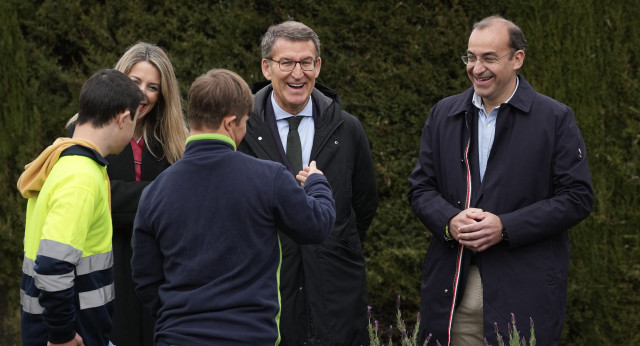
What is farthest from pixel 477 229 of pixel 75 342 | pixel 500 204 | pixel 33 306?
pixel 33 306

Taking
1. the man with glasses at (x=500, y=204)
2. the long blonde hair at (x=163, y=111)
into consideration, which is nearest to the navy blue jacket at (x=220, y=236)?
the long blonde hair at (x=163, y=111)

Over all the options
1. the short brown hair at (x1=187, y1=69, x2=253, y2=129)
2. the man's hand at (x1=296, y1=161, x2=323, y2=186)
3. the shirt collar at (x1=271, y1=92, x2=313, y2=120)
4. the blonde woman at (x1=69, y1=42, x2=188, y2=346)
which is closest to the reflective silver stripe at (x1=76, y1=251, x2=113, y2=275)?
the blonde woman at (x1=69, y1=42, x2=188, y2=346)

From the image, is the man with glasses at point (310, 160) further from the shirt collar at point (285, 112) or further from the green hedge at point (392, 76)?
the green hedge at point (392, 76)

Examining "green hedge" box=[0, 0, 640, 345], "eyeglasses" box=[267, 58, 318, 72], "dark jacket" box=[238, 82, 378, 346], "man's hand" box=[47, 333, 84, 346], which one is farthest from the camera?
"green hedge" box=[0, 0, 640, 345]

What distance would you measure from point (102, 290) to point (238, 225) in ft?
2.53

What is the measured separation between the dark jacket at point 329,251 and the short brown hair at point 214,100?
109cm

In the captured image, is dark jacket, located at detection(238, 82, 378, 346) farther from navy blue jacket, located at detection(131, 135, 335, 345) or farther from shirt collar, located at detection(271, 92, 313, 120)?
navy blue jacket, located at detection(131, 135, 335, 345)

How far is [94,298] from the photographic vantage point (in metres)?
3.38

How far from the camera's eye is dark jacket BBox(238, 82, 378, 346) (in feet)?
13.6

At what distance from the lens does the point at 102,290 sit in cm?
342

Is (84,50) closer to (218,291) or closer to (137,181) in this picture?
(137,181)

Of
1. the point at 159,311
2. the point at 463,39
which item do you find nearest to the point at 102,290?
the point at 159,311

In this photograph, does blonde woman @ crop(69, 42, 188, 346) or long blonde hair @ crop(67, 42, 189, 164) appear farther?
long blonde hair @ crop(67, 42, 189, 164)

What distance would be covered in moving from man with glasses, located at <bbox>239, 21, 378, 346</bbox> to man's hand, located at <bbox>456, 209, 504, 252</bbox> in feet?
1.92
